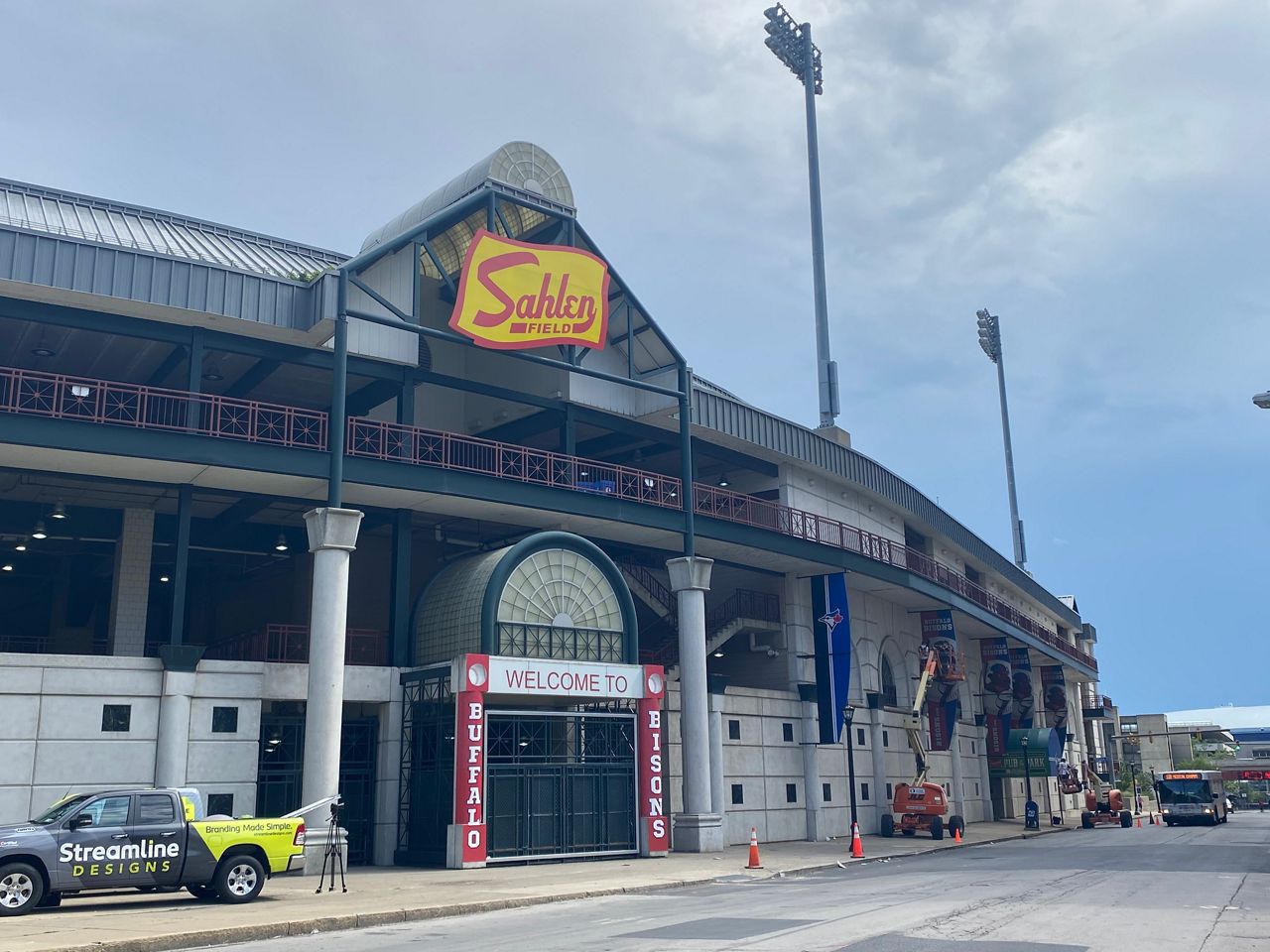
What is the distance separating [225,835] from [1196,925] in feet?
48.7

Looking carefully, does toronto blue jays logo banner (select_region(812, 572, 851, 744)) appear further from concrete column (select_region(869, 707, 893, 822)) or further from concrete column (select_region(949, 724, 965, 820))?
concrete column (select_region(949, 724, 965, 820))

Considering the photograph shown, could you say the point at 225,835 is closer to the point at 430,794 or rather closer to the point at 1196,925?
the point at 430,794

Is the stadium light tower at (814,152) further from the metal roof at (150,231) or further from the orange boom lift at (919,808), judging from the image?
the metal roof at (150,231)

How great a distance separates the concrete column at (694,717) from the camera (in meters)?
33.2

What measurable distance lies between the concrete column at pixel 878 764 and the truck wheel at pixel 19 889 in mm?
32798

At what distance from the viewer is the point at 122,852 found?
18.5 m

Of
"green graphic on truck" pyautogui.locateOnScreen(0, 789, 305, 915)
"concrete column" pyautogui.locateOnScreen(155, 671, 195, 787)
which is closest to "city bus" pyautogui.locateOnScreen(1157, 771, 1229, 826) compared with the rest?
"concrete column" pyautogui.locateOnScreen(155, 671, 195, 787)

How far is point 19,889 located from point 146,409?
12.2 meters

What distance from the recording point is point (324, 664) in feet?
86.9

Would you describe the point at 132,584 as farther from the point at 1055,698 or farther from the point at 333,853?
the point at 1055,698

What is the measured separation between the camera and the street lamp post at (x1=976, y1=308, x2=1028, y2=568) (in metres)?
91.9

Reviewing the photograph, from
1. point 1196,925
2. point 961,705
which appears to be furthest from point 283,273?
point 961,705

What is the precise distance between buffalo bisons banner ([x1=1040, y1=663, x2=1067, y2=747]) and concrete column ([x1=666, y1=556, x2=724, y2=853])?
4513 cm

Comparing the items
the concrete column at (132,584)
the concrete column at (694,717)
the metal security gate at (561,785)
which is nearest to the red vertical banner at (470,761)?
the metal security gate at (561,785)
